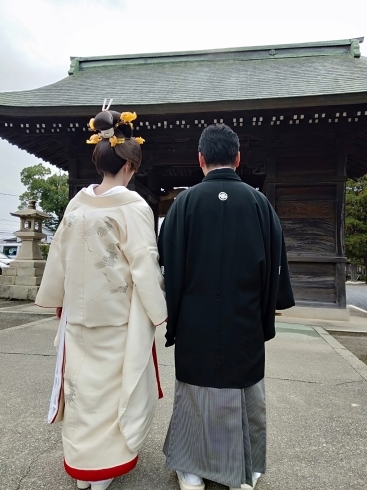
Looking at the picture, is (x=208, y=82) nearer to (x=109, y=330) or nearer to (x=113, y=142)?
(x=113, y=142)

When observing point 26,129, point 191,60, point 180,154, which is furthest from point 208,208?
point 191,60

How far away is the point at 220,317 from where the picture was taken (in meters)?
1.35

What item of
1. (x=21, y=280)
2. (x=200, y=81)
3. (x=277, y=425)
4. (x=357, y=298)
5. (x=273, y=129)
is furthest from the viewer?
(x=357, y=298)

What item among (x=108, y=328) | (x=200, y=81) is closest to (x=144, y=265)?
(x=108, y=328)

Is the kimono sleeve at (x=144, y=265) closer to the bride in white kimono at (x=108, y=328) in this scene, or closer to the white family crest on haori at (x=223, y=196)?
the bride in white kimono at (x=108, y=328)

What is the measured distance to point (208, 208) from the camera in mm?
1385

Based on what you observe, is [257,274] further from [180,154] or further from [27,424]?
[180,154]

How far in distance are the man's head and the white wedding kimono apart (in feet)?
1.22

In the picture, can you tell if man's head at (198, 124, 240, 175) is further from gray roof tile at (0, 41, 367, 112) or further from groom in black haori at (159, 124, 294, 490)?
gray roof tile at (0, 41, 367, 112)

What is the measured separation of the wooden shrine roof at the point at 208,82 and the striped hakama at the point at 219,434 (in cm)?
495

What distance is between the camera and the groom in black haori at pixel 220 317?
1348mm

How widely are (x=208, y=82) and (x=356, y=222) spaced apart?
1781 cm

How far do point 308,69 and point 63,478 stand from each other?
27.8 ft

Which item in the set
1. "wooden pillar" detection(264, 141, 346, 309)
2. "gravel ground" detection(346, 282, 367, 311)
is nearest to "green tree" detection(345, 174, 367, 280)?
"gravel ground" detection(346, 282, 367, 311)
